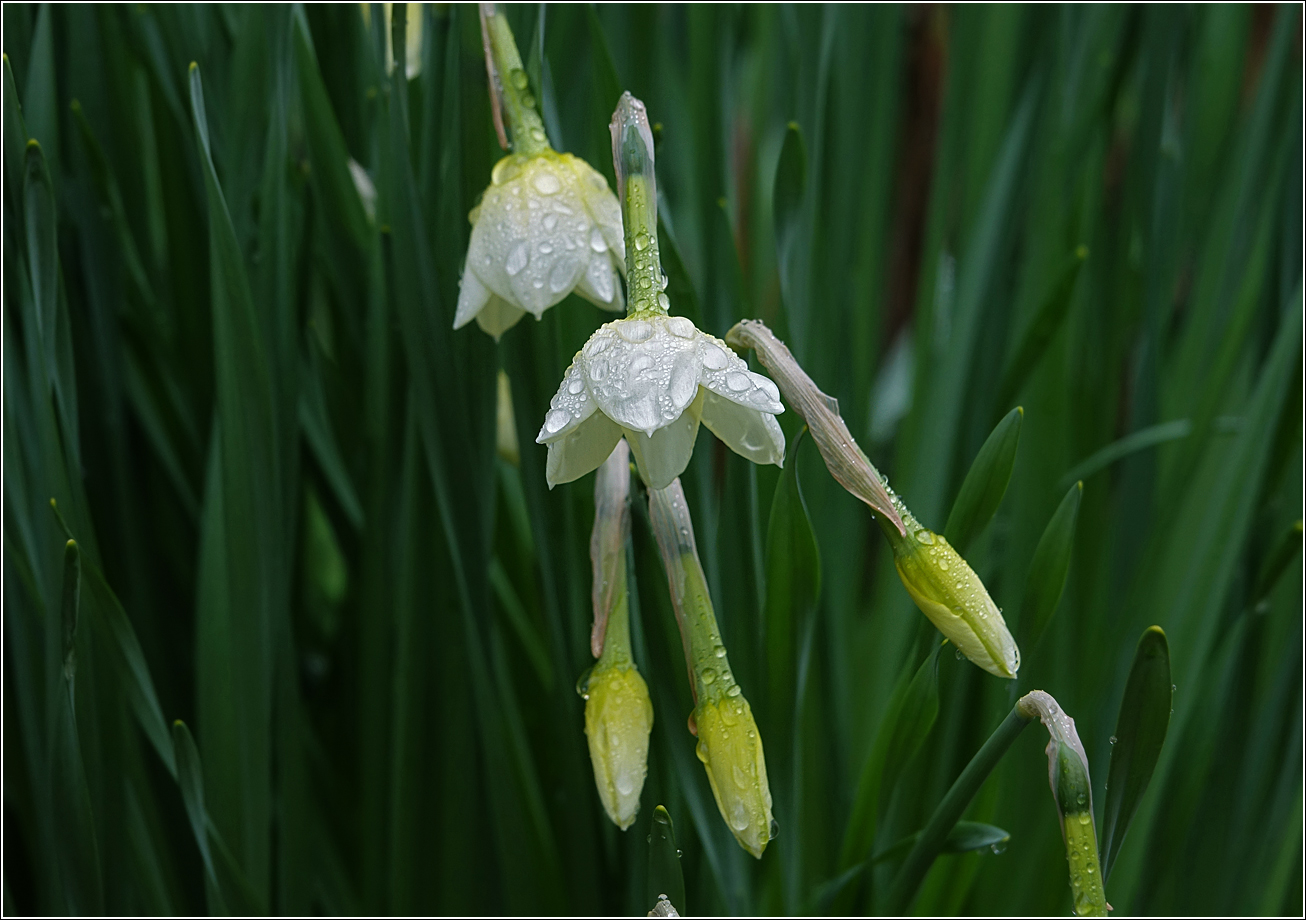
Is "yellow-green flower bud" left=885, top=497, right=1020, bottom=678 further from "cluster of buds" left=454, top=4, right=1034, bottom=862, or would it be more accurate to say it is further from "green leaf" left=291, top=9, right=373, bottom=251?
"green leaf" left=291, top=9, right=373, bottom=251

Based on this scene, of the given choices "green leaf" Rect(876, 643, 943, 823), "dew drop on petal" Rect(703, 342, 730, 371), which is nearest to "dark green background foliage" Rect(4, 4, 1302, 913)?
"green leaf" Rect(876, 643, 943, 823)

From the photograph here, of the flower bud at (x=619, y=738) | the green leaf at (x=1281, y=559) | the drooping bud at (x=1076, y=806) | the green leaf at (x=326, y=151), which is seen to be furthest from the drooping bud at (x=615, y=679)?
the green leaf at (x=1281, y=559)

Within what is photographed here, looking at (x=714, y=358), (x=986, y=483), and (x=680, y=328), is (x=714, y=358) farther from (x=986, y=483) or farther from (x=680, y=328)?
(x=986, y=483)

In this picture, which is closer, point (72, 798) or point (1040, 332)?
point (72, 798)

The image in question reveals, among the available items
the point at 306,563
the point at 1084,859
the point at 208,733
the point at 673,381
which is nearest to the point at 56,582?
the point at 208,733

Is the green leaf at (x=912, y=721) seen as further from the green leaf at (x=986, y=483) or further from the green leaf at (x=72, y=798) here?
the green leaf at (x=72, y=798)

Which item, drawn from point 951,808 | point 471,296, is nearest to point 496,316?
point 471,296
